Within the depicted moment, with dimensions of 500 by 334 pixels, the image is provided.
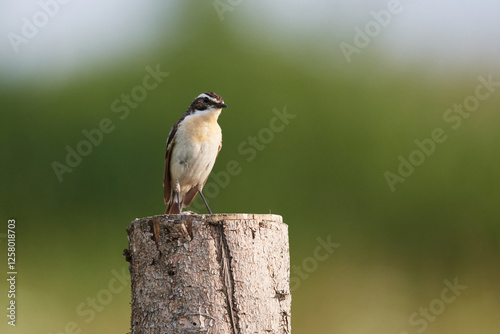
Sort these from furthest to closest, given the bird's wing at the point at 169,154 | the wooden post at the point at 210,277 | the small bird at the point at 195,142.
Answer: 1. the bird's wing at the point at 169,154
2. the small bird at the point at 195,142
3. the wooden post at the point at 210,277

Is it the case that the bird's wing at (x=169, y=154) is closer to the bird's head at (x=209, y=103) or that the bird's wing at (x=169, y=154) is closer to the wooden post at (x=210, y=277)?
the bird's head at (x=209, y=103)

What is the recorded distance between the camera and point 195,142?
6672 millimetres

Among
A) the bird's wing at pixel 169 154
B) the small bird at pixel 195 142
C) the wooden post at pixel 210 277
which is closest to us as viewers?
the wooden post at pixel 210 277

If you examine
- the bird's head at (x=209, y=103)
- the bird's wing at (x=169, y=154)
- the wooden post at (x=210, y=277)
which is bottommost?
the wooden post at (x=210, y=277)

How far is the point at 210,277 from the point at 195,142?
325 cm

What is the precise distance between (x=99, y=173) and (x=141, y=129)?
1378 millimetres

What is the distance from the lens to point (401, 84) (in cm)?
1457

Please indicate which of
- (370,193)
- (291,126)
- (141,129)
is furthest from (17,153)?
(370,193)

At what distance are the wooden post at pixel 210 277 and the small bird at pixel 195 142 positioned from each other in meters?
2.94

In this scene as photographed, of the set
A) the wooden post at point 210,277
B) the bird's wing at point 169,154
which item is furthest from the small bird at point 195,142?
the wooden post at point 210,277

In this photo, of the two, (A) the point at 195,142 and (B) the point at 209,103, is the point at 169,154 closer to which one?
(A) the point at 195,142

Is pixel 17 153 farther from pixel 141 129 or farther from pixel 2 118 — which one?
pixel 141 129

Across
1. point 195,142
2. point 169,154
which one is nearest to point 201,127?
point 195,142

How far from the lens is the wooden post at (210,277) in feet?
11.6
